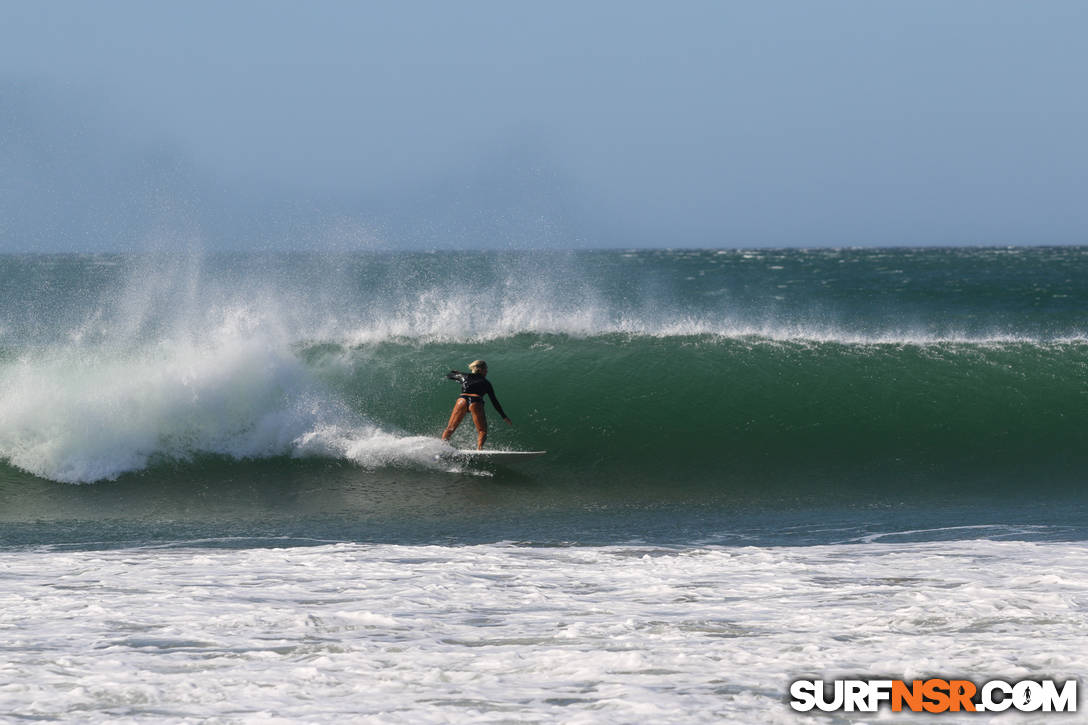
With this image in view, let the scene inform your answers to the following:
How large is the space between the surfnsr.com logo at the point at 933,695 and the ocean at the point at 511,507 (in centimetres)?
10

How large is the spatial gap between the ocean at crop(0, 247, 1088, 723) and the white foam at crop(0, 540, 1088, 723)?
0.03 metres

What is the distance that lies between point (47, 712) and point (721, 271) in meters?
58.7

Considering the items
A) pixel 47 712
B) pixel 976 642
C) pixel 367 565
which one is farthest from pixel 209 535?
pixel 976 642

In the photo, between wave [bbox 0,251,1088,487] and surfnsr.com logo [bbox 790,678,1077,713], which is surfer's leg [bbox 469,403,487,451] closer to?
wave [bbox 0,251,1088,487]

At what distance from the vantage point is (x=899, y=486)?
10875 millimetres

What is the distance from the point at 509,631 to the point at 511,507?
4553mm

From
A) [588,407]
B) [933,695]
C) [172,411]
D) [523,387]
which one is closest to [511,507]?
[588,407]

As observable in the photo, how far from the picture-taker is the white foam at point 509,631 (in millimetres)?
4188

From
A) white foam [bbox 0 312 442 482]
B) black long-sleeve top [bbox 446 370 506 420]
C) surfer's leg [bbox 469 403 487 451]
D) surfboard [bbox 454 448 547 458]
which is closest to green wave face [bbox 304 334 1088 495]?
surfboard [bbox 454 448 547 458]

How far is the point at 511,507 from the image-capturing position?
9.77 m

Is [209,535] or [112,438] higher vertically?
[112,438]

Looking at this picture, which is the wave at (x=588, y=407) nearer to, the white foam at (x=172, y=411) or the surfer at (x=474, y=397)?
the white foam at (x=172, y=411)

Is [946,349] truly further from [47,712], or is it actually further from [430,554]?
[47,712]

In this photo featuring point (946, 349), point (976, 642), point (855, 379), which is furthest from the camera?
point (946, 349)
